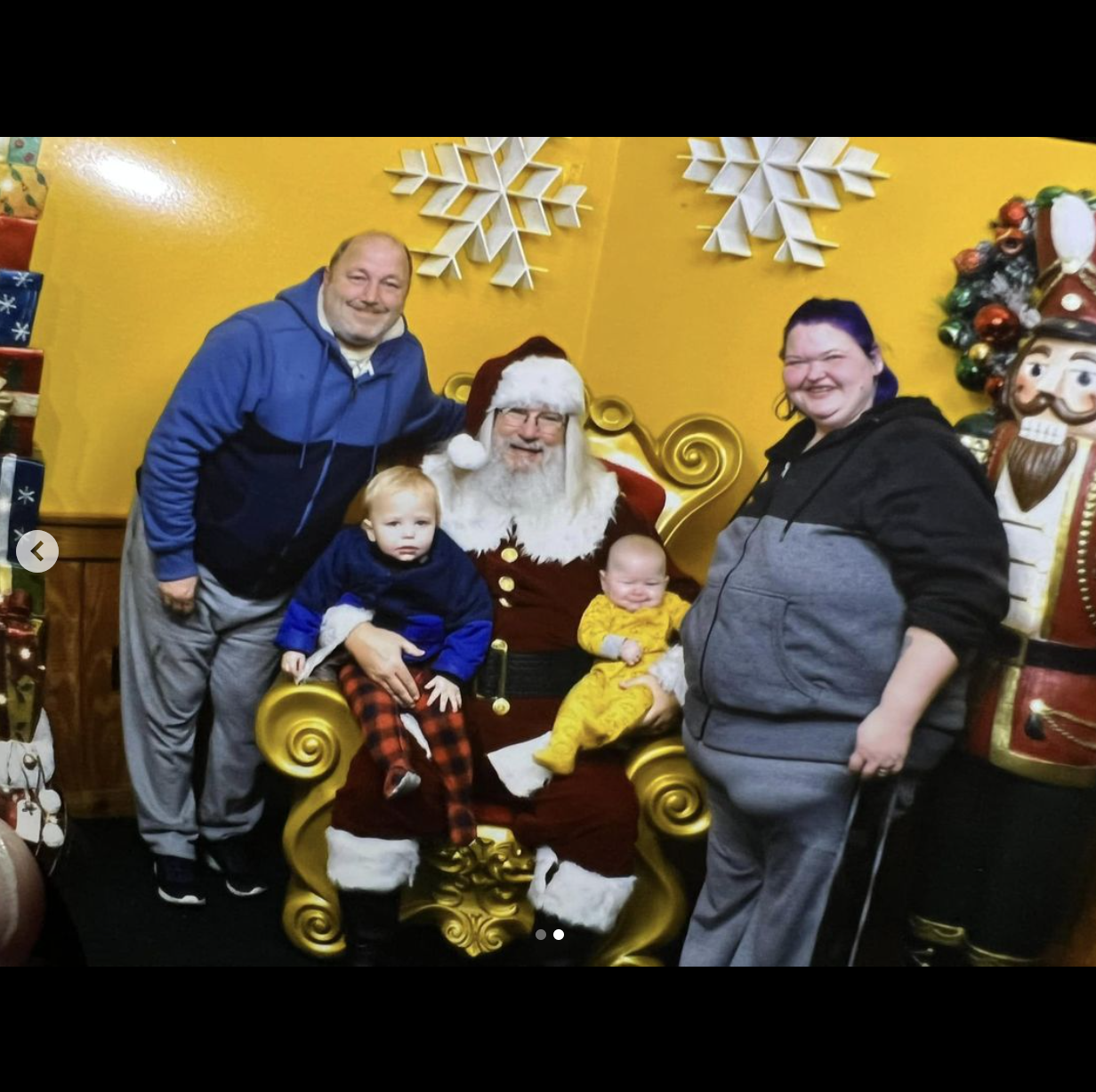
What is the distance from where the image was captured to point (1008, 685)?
260cm

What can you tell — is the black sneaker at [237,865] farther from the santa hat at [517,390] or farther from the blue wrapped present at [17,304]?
the blue wrapped present at [17,304]

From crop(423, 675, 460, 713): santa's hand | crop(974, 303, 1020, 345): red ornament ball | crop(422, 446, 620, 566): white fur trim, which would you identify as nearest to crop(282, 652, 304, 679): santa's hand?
crop(423, 675, 460, 713): santa's hand

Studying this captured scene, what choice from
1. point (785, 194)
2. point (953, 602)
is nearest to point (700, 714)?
point (953, 602)

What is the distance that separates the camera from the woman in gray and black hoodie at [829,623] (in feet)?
8.30

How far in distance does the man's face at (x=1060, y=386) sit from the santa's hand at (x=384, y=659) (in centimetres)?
122

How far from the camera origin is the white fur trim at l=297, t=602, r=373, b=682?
2.70 metres

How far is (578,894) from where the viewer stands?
2648 mm

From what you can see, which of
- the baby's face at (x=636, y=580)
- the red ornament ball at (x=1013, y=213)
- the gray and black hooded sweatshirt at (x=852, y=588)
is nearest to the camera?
the gray and black hooded sweatshirt at (x=852, y=588)

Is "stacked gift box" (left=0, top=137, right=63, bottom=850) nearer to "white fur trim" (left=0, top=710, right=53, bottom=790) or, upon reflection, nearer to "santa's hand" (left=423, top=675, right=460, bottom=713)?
"white fur trim" (left=0, top=710, right=53, bottom=790)

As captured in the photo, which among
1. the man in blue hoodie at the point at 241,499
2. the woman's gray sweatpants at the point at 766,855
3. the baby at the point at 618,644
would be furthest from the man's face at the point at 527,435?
the woman's gray sweatpants at the point at 766,855

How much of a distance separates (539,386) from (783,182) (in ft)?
2.03

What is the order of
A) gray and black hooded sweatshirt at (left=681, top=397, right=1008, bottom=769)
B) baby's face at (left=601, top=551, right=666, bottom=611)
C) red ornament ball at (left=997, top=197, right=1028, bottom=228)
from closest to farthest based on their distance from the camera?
gray and black hooded sweatshirt at (left=681, top=397, right=1008, bottom=769)
red ornament ball at (left=997, top=197, right=1028, bottom=228)
baby's face at (left=601, top=551, right=666, bottom=611)

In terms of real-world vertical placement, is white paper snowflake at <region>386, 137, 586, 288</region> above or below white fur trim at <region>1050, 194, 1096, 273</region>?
below

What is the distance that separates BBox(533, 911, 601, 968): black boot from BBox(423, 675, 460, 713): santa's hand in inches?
16.7
